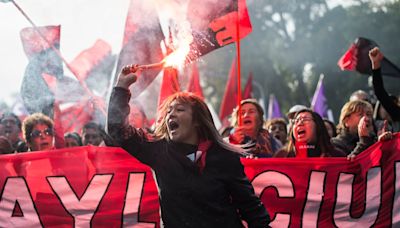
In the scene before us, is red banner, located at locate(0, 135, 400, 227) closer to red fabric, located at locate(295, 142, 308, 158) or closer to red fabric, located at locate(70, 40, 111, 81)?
red fabric, located at locate(295, 142, 308, 158)

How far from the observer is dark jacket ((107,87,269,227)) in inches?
147

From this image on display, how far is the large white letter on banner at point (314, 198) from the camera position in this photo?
5.23 metres

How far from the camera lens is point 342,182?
5.25 metres

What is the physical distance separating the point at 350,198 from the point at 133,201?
159 centimetres

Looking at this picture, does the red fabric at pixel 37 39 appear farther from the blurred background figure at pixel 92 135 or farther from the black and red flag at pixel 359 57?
the black and red flag at pixel 359 57

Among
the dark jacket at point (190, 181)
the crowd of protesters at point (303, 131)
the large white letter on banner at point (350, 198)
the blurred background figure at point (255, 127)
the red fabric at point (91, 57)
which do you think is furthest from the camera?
the red fabric at point (91, 57)

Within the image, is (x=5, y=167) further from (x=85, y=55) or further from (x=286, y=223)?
(x=85, y=55)

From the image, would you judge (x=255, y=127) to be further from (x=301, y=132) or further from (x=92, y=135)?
(x=92, y=135)

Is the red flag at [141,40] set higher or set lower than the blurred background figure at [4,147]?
higher

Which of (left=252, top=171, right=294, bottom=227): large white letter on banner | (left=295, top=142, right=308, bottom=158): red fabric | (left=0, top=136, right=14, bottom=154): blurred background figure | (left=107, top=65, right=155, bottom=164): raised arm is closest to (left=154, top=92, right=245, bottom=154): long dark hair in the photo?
(left=107, top=65, right=155, bottom=164): raised arm

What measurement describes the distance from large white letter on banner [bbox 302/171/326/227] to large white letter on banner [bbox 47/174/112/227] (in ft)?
4.87

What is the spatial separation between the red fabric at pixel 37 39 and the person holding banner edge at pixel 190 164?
301 cm

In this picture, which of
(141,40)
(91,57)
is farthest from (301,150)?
(91,57)

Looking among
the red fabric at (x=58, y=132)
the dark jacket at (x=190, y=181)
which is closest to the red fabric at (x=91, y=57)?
the red fabric at (x=58, y=132)
